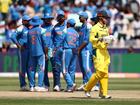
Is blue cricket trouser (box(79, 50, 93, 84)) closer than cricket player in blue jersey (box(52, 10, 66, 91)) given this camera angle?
No

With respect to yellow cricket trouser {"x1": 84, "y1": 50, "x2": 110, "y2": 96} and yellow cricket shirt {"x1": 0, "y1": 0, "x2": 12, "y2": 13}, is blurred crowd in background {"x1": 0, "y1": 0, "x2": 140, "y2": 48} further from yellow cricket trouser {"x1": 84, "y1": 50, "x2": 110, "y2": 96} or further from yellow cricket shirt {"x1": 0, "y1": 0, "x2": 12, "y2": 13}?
yellow cricket trouser {"x1": 84, "y1": 50, "x2": 110, "y2": 96}

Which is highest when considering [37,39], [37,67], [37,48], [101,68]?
[37,39]

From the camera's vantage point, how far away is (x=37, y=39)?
64.5 ft

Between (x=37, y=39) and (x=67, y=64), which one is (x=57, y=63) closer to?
(x=67, y=64)

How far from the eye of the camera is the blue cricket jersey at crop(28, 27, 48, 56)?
1956cm

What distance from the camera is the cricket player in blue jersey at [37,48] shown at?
19.5 m

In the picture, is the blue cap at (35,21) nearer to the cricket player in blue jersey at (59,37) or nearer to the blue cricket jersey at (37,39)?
the blue cricket jersey at (37,39)

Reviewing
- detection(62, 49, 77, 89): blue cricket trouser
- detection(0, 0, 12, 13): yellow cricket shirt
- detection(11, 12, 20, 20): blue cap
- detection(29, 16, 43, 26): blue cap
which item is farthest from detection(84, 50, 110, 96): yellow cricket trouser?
detection(0, 0, 12, 13): yellow cricket shirt

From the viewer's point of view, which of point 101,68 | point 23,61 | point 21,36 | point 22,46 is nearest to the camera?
point 101,68

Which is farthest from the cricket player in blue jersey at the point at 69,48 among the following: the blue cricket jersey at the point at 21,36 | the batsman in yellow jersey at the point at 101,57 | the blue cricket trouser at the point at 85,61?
the batsman in yellow jersey at the point at 101,57

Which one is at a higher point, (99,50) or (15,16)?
(99,50)

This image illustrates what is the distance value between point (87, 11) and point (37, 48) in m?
14.3

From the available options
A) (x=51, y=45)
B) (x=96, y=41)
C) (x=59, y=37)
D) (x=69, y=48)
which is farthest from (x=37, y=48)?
(x=96, y=41)

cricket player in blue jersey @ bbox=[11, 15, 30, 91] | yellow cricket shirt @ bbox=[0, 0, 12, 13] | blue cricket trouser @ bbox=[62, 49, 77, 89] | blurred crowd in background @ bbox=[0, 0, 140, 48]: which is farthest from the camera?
yellow cricket shirt @ bbox=[0, 0, 12, 13]
